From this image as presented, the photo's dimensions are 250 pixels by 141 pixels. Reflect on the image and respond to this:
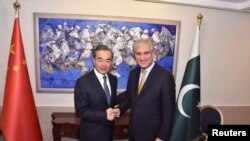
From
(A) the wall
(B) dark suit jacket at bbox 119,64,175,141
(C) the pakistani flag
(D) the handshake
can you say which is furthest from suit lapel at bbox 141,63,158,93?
(A) the wall

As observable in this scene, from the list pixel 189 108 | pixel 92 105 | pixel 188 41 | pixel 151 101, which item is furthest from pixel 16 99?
pixel 188 41

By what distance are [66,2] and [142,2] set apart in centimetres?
98

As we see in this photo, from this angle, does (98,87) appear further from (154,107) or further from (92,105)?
(154,107)

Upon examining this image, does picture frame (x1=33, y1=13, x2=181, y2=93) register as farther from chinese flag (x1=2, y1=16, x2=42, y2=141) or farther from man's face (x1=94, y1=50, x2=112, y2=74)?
man's face (x1=94, y1=50, x2=112, y2=74)

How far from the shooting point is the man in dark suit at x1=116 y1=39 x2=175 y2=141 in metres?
1.85

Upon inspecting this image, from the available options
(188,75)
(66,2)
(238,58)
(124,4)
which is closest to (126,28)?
(124,4)

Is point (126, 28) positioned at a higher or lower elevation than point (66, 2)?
lower

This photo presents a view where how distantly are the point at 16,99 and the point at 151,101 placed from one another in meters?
1.45

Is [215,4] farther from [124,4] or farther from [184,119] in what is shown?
[184,119]

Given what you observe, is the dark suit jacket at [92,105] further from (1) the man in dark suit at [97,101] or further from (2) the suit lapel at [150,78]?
(2) the suit lapel at [150,78]

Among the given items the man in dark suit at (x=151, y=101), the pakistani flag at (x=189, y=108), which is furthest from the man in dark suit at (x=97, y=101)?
the pakistani flag at (x=189, y=108)

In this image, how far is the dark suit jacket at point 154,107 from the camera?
1.85 metres

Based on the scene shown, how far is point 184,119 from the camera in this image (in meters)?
2.35

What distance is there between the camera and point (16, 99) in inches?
93.9
